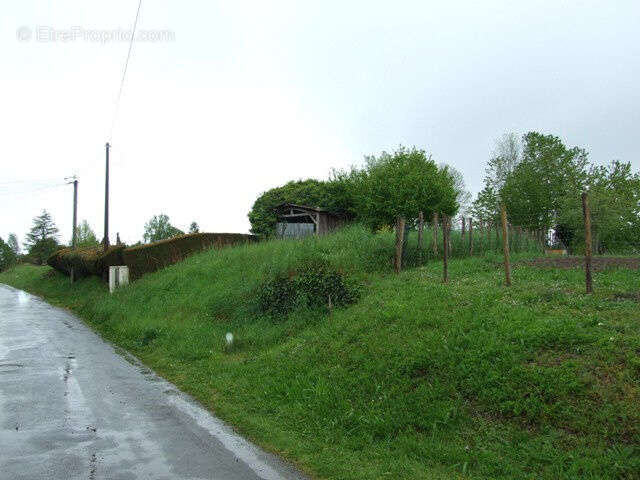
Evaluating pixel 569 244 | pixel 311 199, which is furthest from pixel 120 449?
pixel 569 244

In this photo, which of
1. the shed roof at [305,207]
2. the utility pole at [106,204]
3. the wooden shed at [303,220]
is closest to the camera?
the shed roof at [305,207]

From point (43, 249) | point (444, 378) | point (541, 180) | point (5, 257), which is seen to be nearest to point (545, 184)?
point (541, 180)

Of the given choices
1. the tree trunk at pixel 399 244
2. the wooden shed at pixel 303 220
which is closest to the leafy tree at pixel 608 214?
the wooden shed at pixel 303 220

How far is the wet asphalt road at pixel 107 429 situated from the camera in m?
5.98

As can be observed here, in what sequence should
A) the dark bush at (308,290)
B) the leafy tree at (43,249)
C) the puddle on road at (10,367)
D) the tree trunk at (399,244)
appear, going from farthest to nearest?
the leafy tree at (43,249)
the tree trunk at (399,244)
the dark bush at (308,290)
the puddle on road at (10,367)

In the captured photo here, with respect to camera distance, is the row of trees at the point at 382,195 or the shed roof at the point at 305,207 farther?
the shed roof at the point at 305,207

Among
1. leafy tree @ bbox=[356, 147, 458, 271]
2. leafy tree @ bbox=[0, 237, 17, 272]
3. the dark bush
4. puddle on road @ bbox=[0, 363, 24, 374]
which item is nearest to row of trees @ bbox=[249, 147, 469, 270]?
leafy tree @ bbox=[356, 147, 458, 271]

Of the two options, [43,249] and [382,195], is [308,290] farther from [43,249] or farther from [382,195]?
[43,249]

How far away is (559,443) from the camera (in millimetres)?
5582

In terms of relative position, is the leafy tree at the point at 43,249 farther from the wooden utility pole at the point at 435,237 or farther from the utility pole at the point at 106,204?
the wooden utility pole at the point at 435,237

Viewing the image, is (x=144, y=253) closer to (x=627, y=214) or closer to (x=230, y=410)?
(x=230, y=410)

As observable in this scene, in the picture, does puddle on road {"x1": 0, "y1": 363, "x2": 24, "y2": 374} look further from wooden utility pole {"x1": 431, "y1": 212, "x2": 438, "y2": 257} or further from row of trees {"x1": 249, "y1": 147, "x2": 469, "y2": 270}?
row of trees {"x1": 249, "y1": 147, "x2": 469, "y2": 270}

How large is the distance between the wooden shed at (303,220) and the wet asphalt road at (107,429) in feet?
67.3

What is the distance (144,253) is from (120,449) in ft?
71.4
